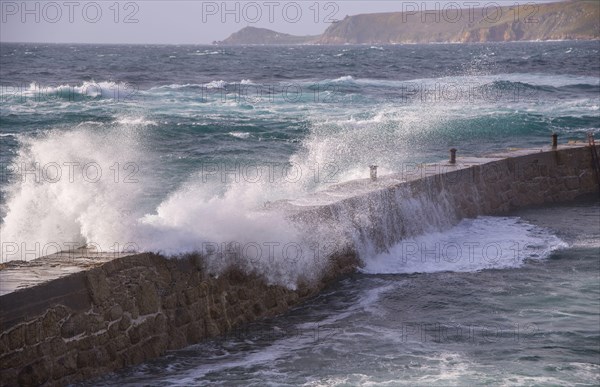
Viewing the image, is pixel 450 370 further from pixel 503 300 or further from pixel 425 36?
pixel 425 36

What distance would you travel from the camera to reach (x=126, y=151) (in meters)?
22.2

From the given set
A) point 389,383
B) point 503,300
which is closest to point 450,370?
point 389,383

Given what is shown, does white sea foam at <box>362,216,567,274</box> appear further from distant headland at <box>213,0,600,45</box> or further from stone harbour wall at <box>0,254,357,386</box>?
distant headland at <box>213,0,600,45</box>

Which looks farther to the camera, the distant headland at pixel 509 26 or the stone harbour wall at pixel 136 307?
the distant headland at pixel 509 26

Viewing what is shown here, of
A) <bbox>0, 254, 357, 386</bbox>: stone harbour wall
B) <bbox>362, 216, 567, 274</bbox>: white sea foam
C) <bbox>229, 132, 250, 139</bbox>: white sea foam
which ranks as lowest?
<bbox>362, 216, 567, 274</bbox>: white sea foam

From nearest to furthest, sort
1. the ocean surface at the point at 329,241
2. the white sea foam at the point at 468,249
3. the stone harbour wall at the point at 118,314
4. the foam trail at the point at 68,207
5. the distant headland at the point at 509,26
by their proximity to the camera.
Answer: the stone harbour wall at the point at 118,314 → the ocean surface at the point at 329,241 → the foam trail at the point at 68,207 → the white sea foam at the point at 468,249 → the distant headland at the point at 509,26

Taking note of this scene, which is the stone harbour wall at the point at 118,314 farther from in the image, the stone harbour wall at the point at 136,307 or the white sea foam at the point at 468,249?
the white sea foam at the point at 468,249

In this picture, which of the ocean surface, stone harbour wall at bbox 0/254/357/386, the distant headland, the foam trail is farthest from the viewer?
the distant headland

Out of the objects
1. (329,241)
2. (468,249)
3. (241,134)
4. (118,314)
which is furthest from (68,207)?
(241,134)

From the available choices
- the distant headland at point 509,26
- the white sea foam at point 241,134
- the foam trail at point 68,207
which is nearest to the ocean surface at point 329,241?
the foam trail at point 68,207

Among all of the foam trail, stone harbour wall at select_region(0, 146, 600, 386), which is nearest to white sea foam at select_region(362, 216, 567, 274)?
stone harbour wall at select_region(0, 146, 600, 386)

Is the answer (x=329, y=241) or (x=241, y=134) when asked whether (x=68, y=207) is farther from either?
(x=241, y=134)

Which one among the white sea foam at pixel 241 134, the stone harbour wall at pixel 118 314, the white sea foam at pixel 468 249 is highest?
the white sea foam at pixel 241 134

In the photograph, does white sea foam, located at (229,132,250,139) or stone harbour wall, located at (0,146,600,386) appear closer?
stone harbour wall, located at (0,146,600,386)
